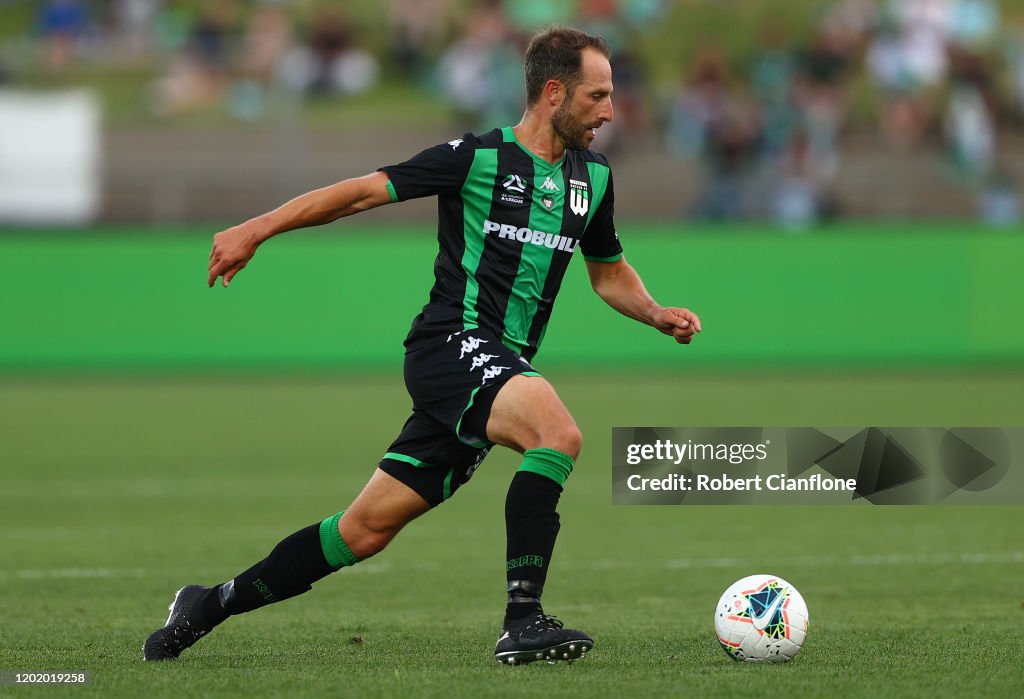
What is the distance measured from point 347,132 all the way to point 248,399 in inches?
231

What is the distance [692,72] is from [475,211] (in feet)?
56.1

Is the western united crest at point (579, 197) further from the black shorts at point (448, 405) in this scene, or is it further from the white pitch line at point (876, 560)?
the white pitch line at point (876, 560)

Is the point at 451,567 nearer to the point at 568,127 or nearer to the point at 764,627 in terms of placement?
the point at 764,627

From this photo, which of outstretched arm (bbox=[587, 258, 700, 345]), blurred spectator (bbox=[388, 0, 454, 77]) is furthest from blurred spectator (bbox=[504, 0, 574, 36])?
outstretched arm (bbox=[587, 258, 700, 345])

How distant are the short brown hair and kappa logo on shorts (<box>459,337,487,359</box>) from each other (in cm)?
91

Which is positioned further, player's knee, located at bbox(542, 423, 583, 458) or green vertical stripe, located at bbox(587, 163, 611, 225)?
green vertical stripe, located at bbox(587, 163, 611, 225)

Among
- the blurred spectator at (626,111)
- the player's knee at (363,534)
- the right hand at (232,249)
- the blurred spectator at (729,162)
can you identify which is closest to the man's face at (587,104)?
the right hand at (232,249)

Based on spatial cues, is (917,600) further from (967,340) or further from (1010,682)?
(967,340)

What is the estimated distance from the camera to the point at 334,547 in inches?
226

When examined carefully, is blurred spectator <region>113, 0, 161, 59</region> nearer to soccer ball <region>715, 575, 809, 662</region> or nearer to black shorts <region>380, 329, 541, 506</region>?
black shorts <region>380, 329, 541, 506</region>

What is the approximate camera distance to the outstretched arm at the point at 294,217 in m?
5.31

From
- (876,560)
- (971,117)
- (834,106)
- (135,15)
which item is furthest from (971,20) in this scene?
(876,560)

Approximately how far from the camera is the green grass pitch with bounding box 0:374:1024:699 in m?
5.48

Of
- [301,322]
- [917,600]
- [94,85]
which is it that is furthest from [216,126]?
[917,600]
